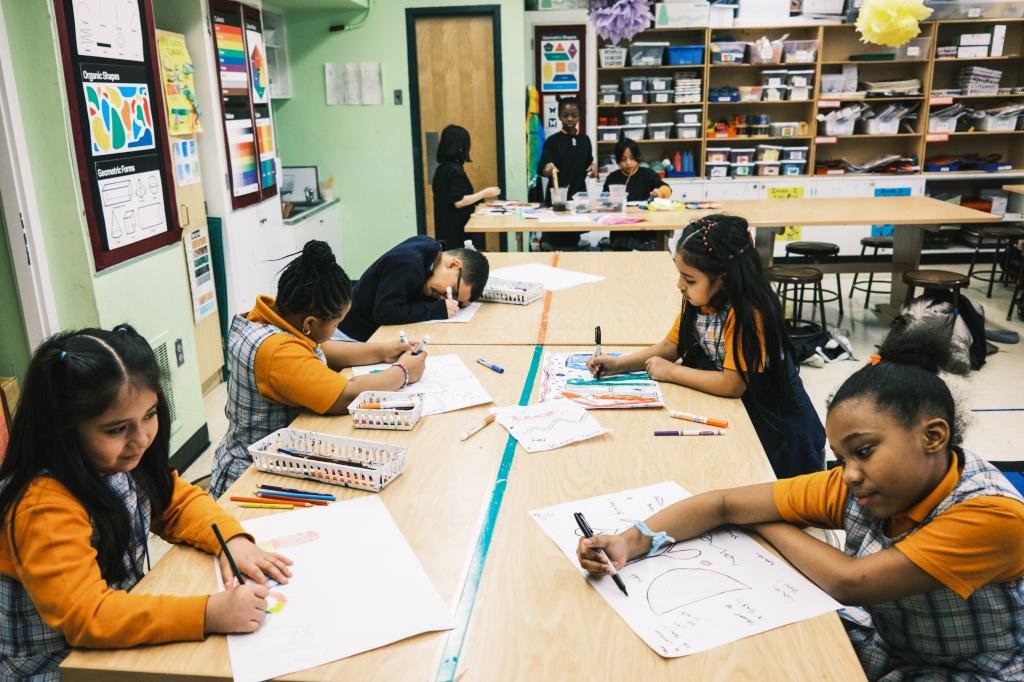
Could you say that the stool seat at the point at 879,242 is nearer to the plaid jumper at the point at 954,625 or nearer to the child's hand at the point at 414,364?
the child's hand at the point at 414,364

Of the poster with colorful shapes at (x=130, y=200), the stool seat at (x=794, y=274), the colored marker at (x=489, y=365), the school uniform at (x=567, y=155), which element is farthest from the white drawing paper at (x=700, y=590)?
the school uniform at (x=567, y=155)

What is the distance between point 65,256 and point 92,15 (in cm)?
84

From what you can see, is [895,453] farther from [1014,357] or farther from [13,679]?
[1014,357]

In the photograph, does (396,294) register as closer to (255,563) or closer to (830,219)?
(255,563)

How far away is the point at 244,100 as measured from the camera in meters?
4.60

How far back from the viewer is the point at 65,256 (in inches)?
106

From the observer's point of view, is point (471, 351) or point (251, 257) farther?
point (251, 257)

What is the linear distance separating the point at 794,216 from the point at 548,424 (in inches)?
145

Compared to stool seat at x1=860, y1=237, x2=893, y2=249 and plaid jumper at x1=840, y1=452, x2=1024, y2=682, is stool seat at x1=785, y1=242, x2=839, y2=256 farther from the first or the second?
plaid jumper at x1=840, y1=452, x2=1024, y2=682

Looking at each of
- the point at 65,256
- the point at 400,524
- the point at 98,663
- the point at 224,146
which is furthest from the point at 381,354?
the point at 224,146

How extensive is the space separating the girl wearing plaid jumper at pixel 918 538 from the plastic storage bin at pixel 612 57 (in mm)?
5859

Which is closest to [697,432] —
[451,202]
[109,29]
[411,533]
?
[411,533]

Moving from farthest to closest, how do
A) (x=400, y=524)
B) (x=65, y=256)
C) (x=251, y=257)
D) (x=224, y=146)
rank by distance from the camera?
(x=251, y=257) < (x=224, y=146) < (x=65, y=256) < (x=400, y=524)

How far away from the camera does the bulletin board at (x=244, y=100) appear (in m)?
4.32
